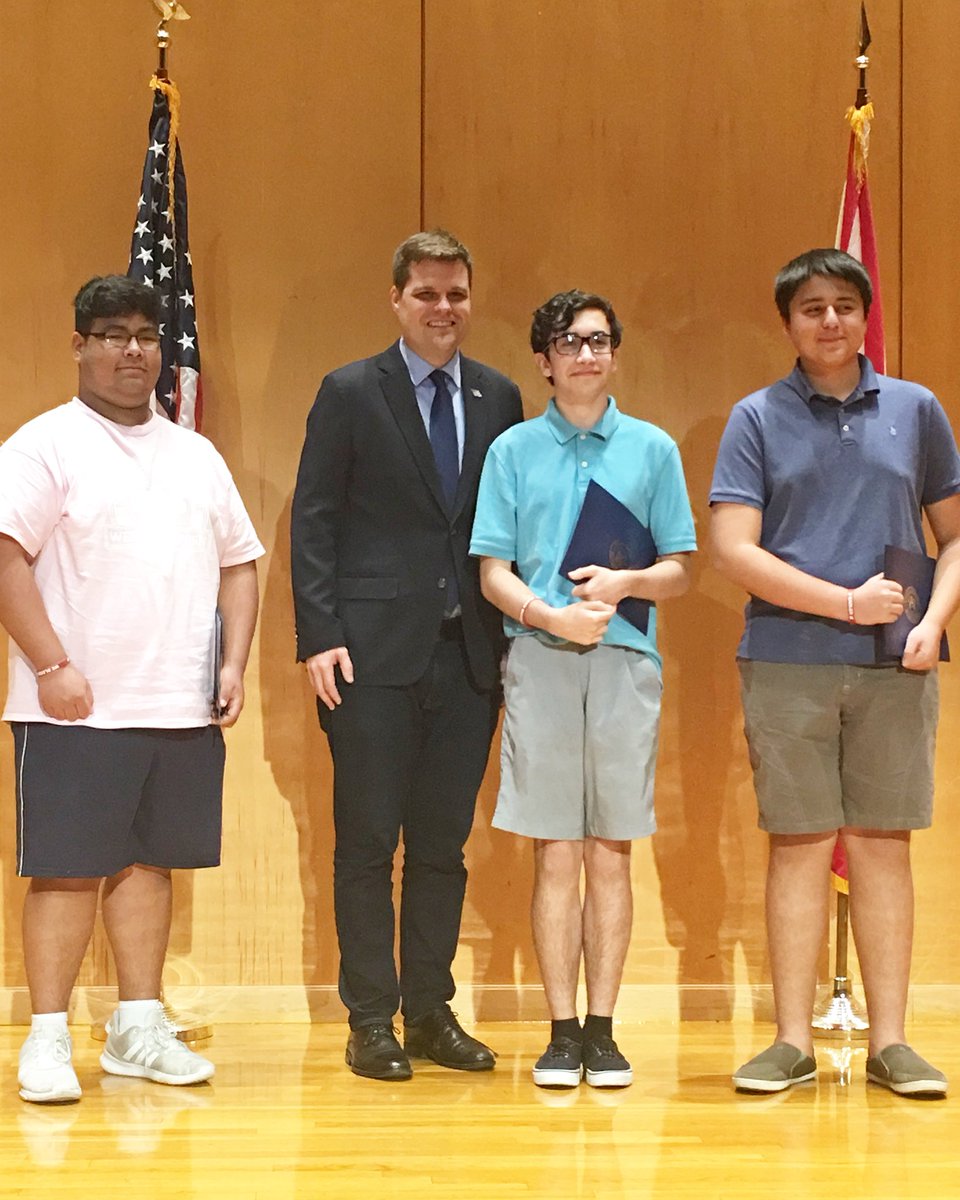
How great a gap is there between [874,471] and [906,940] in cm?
107

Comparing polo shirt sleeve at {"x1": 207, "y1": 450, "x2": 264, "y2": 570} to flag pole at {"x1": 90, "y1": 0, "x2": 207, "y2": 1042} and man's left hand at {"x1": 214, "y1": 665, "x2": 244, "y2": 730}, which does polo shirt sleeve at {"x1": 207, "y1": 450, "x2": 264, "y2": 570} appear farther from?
flag pole at {"x1": 90, "y1": 0, "x2": 207, "y2": 1042}

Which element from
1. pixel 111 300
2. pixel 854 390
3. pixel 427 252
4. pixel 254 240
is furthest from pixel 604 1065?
pixel 254 240

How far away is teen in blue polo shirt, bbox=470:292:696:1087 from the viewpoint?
3406 mm

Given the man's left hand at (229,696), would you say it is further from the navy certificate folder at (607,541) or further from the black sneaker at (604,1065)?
the black sneaker at (604,1065)

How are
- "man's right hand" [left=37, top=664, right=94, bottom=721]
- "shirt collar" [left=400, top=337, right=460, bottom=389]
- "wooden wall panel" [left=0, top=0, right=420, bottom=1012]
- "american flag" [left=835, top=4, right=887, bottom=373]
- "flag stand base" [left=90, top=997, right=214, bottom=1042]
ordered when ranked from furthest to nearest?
"wooden wall panel" [left=0, top=0, right=420, bottom=1012] < "american flag" [left=835, top=4, right=887, bottom=373] < "flag stand base" [left=90, top=997, right=214, bottom=1042] < "shirt collar" [left=400, top=337, right=460, bottom=389] < "man's right hand" [left=37, top=664, right=94, bottom=721]

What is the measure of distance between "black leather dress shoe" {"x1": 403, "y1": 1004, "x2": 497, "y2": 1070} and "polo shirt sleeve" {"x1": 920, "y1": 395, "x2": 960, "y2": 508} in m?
1.70

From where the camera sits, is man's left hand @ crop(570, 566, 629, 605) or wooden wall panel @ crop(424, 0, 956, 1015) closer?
man's left hand @ crop(570, 566, 629, 605)

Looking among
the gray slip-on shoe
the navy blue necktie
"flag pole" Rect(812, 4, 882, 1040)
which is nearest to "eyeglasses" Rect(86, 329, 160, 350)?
the navy blue necktie

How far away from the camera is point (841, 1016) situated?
4.04 meters

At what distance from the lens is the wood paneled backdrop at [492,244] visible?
4207 millimetres

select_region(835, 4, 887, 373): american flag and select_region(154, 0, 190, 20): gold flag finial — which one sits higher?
A: select_region(154, 0, 190, 20): gold flag finial

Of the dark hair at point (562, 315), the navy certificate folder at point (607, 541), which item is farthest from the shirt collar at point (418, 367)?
the navy certificate folder at point (607, 541)

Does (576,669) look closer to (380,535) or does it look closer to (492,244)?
(380,535)

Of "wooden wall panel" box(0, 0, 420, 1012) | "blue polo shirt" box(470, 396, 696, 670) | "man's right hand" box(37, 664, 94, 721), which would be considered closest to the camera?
"man's right hand" box(37, 664, 94, 721)
